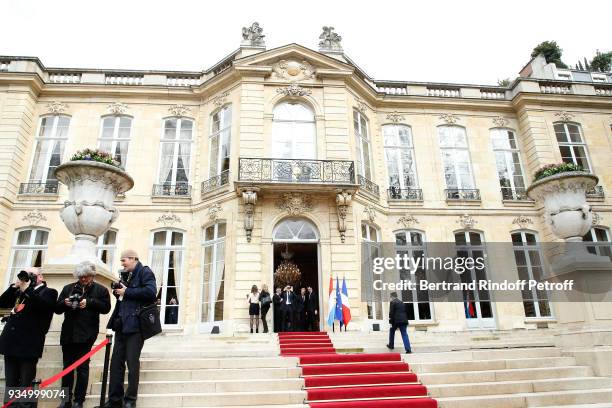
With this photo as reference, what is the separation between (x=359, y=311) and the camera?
1168cm

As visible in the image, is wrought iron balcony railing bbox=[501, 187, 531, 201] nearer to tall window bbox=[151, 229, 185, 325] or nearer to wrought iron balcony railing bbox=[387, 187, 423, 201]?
wrought iron balcony railing bbox=[387, 187, 423, 201]

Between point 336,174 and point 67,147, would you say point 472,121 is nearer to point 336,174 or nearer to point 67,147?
point 336,174

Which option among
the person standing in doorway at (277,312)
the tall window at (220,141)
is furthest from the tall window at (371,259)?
the tall window at (220,141)

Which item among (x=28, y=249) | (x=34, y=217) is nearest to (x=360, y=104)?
(x=34, y=217)

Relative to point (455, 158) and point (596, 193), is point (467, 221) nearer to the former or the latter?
point (455, 158)

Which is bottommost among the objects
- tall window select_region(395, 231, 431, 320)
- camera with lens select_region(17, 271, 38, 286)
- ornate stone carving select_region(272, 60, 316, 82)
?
camera with lens select_region(17, 271, 38, 286)

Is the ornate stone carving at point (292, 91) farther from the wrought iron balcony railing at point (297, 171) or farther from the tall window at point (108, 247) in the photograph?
the tall window at point (108, 247)

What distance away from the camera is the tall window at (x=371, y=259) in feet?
40.8

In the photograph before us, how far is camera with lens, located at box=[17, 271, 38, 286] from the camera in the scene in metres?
4.51

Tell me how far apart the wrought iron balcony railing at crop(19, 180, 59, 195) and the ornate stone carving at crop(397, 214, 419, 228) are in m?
11.4

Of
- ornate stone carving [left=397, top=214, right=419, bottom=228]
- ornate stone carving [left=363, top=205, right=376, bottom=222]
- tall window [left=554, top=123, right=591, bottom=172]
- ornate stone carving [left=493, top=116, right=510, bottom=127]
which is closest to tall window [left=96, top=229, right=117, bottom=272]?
ornate stone carving [left=363, top=205, right=376, bottom=222]

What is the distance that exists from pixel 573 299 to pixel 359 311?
5.80m

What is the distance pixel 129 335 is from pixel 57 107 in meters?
13.0

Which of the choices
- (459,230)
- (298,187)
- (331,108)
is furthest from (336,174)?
(459,230)
